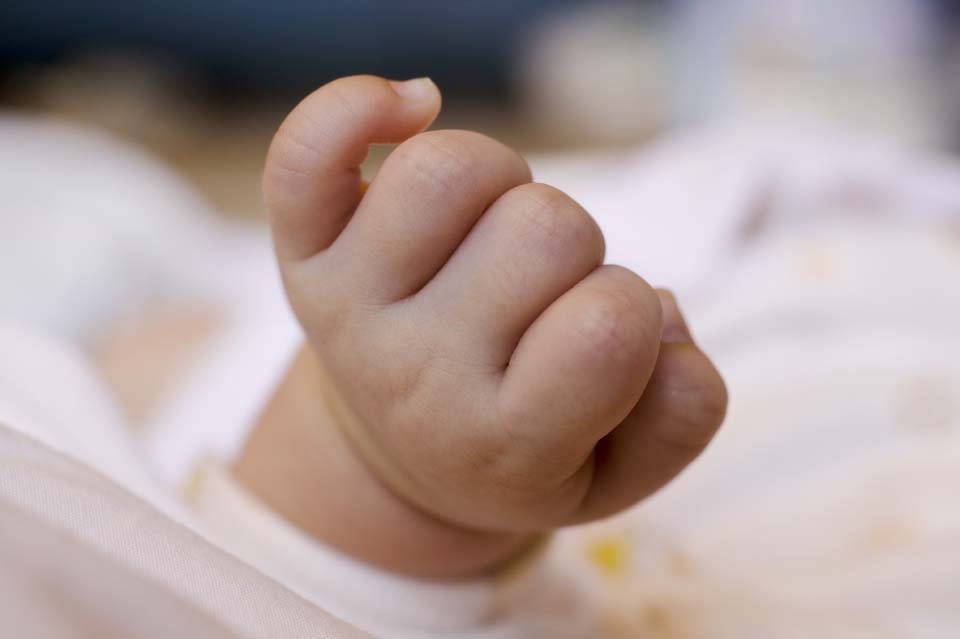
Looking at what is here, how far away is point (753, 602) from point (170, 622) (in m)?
0.29

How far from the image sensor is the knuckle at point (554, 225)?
0.98ft

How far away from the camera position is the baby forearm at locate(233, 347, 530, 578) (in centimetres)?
39

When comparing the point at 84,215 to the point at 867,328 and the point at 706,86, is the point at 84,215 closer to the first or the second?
the point at 867,328

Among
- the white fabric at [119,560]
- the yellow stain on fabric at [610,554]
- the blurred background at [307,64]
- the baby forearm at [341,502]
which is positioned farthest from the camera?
the blurred background at [307,64]

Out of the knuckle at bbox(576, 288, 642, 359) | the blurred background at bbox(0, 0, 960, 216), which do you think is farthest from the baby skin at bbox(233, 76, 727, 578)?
the blurred background at bbox(0, 0, 960, 216)

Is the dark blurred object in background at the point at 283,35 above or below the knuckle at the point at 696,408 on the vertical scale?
below

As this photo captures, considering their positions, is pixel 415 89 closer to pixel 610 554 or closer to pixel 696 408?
pixel 696 408

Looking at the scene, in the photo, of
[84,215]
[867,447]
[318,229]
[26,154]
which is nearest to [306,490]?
[318,229]

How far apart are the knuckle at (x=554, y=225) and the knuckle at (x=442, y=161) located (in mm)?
18

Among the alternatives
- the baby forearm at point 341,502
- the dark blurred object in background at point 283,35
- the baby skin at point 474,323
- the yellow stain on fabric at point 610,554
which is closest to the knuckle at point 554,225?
the baby skin at point 474,323

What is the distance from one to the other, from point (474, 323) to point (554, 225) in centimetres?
4

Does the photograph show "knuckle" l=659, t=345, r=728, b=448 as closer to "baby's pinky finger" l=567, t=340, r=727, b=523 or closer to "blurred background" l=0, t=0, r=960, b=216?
"baby's pinky finger" l=567, t=340, r=727, b=523

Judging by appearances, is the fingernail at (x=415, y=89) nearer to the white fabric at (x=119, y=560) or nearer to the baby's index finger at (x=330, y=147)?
the baby's index finger at (x=330, y=147)

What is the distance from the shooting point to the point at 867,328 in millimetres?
625
